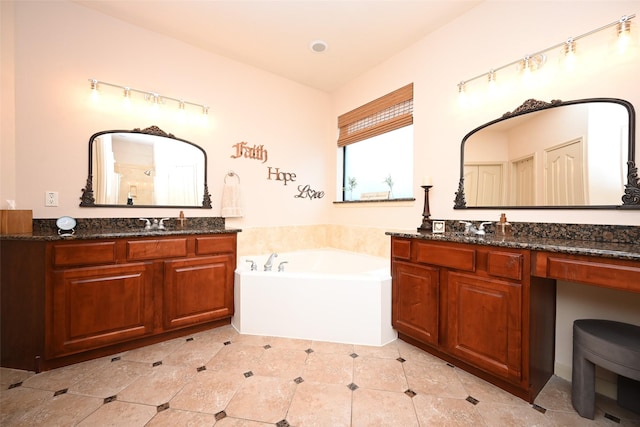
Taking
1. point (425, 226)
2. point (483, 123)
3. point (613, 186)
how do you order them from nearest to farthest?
point (613, 186) < point (483, 123) < point (425, 226)

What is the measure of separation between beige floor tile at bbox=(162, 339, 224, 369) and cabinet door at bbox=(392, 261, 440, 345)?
1473 millimetres

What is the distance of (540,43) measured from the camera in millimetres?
1859

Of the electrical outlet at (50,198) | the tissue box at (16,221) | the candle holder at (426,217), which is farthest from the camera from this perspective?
the candle holder at (426,217)

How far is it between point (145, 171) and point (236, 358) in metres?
1.91

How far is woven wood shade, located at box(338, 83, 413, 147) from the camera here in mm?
2828

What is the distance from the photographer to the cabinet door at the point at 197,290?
2.19m

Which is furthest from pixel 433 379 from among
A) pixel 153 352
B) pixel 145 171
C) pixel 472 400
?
pixel 145 171

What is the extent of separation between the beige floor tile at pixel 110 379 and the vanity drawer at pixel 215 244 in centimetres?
90

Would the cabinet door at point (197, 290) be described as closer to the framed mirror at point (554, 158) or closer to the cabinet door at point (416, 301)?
the cabinet door at point (416, 301)

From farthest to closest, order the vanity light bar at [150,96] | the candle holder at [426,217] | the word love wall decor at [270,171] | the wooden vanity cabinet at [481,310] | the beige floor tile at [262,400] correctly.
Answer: the word love wall decor at [270,171] < the candle holder at [426,217] < the vanity light bar at [150,96] < the wooden vanity cabinet at [481,310] < the beige floor tile at [262,400]

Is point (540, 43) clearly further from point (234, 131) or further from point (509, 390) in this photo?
point (234, 131)

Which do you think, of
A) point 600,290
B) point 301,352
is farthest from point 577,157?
point 301,352

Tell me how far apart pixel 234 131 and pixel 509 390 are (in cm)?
326

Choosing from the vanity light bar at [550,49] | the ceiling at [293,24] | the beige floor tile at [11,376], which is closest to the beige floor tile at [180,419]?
the beige floor tile at [11,376]
